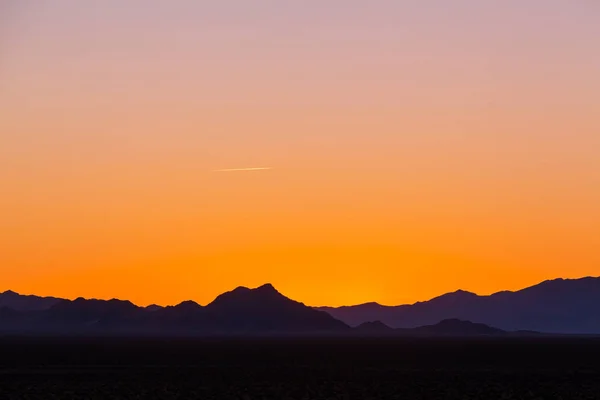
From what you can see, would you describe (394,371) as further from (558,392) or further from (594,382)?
(558,392)

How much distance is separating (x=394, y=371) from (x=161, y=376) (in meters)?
21.4

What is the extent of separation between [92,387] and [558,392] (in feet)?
96.9

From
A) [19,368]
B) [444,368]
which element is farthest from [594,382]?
[19,368]

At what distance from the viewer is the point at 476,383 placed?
8150 centimetres

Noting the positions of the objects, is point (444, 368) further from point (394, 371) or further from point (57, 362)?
point (57, 362)

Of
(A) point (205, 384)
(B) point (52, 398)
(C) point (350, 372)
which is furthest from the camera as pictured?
(C) point (350, 372)

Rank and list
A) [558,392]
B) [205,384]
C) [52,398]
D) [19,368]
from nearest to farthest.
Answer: [52,398], [558,392], [205,384], [19,368]

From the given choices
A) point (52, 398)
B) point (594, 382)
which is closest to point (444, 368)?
point (594, 382)

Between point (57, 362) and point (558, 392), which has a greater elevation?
point (57, 362)

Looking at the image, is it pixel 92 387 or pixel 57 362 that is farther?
pixel 57 362

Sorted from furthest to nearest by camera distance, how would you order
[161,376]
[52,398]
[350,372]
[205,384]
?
[350,372]
[161,376]
[205,384]
[52,398]

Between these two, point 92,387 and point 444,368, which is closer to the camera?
point 92,387

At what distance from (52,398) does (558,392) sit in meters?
30.5

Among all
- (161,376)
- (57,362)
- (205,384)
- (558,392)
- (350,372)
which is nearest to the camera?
(558,392)
